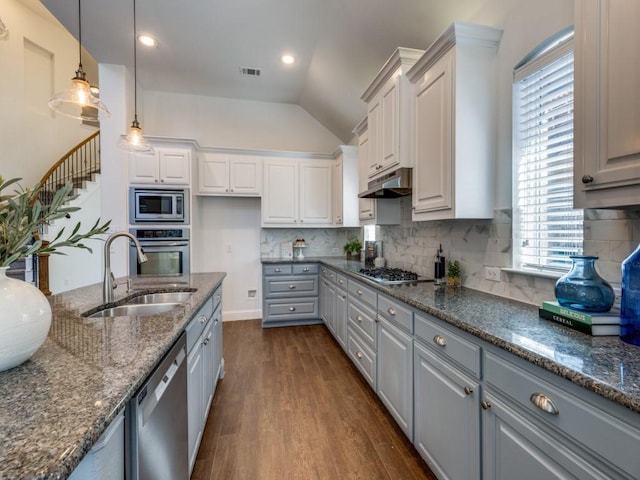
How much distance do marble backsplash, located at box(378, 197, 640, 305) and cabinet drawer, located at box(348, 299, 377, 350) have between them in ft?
2.16

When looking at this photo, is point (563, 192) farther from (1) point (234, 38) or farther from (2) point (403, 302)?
(1) point (234, 38)

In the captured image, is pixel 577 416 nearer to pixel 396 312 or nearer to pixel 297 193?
pixel 396 312

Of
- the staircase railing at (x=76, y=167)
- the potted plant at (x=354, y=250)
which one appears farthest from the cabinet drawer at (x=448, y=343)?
the staircase railing at (x=76, y=167)

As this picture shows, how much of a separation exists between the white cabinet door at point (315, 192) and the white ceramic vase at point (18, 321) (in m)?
3.64

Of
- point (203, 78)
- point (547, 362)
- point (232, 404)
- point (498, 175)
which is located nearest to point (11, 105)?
point (203, 78)

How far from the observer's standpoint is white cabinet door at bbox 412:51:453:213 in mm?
1846

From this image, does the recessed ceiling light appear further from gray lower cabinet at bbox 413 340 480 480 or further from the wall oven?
gray lower cabinet at bbox 413 340 480 480

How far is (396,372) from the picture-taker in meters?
1.94

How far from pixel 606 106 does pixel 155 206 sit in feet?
13.1

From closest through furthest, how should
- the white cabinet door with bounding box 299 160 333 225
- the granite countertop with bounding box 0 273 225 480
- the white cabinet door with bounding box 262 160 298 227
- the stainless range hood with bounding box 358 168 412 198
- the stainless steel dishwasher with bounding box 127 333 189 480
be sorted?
the granite countertop with bounding box 0 273 225 480, the stainless steel dishwasher with bounding box 127 333 189 480, the stainless range hood with bounding box 358 168 412 198, the white cabinet door with bounding box 262 160 298 227, the white cabinet door with bounding box 299 160 333 225

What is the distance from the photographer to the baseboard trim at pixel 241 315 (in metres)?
4.54

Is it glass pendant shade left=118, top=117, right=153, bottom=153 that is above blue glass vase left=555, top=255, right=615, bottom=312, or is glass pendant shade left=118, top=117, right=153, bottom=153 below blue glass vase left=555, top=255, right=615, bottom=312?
above

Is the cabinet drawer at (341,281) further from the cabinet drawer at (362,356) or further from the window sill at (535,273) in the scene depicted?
the window sill at (535,273)

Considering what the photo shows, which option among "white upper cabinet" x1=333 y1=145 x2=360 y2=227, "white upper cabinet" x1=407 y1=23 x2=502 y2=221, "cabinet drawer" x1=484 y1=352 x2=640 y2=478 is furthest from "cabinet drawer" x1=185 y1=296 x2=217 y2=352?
"white upper cabinet" x1=333 y1=145 x2=360 y2=227
